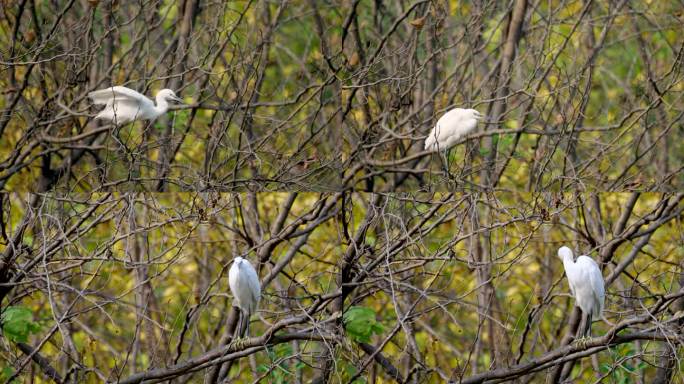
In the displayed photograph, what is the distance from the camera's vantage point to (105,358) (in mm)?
9500

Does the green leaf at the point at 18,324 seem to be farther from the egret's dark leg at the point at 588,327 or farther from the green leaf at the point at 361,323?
the egret's dark leg at the point at 588,327

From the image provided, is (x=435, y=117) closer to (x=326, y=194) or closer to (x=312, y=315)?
(x=326, y=194)

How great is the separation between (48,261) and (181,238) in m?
0.88

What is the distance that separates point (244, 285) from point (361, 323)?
78 cm

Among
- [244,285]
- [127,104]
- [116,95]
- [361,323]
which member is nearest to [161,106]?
[127,104]

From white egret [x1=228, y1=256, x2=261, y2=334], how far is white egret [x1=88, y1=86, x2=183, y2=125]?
4.34 ft

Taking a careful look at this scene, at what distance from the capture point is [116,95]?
7.50 meters

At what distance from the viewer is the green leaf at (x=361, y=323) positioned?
20.2ft

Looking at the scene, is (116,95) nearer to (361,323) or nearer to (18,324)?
(18,324)

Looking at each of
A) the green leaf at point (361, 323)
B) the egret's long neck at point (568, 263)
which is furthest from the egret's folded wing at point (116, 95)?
the egret's long neck at point (568, 263)

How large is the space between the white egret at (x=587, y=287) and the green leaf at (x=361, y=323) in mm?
1167

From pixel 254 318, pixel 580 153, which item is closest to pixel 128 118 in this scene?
pixel 254 318

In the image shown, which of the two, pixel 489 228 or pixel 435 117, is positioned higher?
pixel 435 117

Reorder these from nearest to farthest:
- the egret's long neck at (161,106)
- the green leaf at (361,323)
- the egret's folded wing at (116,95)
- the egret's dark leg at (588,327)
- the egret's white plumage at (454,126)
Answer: the green leaf at (361,323) < the egret's dark leg at (588,327) < the egret's folded wing at (116,95) < the egret's white plumage at (454,126) < the egret's long neck at (161,106)
